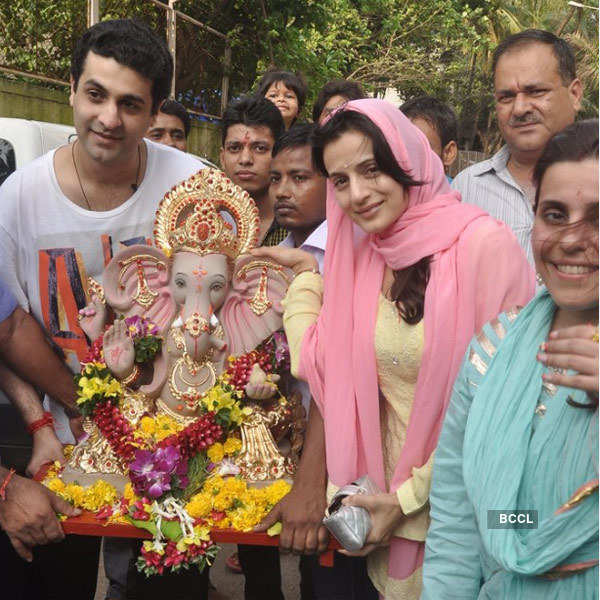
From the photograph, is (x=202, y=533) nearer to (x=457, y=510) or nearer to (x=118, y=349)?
(x=118, y=349)

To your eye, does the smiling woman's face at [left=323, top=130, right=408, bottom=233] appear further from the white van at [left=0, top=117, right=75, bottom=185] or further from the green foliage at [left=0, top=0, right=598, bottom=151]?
the green foliage at [left=0, top=0, right=598, bottom=151]

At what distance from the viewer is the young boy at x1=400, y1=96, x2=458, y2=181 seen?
450cm

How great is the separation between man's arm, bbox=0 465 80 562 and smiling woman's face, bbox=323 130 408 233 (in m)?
1.31

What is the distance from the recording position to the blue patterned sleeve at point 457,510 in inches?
73.7

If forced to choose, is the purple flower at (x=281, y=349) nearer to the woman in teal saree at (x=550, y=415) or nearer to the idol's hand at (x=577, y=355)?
the woman in teal saree at (x=550, y=415)

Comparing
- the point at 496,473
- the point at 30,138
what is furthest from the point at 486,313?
the point at 30,138

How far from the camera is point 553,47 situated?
3.43 m

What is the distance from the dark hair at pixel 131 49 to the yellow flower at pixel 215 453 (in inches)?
52.6

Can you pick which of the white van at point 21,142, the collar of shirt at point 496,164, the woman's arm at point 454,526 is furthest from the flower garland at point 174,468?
the white van at point 21,142

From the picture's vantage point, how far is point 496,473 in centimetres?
171

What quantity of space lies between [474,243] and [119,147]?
4.68 ft

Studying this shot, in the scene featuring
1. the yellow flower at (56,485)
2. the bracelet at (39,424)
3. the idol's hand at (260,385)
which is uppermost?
the idol's hand at (260,385)

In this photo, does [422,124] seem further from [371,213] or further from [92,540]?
[92,540]

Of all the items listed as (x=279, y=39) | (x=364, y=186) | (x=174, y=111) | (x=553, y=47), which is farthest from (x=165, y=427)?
(x=279, y=39)
